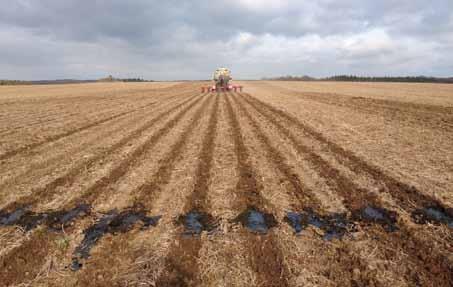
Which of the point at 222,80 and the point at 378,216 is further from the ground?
the point at 222,80

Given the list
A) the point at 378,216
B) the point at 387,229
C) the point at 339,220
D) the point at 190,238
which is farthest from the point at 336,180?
the point at 190,238

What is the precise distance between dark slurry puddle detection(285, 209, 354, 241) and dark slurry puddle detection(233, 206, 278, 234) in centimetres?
32

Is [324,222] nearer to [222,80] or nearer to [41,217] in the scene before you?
[41,217]

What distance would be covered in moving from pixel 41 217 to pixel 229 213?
353 centimetres

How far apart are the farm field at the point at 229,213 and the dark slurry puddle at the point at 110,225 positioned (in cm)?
2

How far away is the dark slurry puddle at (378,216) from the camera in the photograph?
14.4ft

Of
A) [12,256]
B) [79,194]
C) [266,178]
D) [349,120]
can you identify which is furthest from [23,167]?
[349,120]

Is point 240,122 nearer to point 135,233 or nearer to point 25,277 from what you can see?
point 135,233

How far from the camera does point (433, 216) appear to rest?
4629 mm

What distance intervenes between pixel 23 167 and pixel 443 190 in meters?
11.1

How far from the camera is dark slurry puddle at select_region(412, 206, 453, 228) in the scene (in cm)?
446

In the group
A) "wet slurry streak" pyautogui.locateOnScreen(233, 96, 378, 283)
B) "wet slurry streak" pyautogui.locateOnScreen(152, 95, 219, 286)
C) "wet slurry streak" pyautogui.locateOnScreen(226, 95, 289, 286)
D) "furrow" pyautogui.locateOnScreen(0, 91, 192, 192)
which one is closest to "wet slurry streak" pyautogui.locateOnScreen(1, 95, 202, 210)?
"furrow" pyautogui.locateOnScreen(0, 91, 192, 192)

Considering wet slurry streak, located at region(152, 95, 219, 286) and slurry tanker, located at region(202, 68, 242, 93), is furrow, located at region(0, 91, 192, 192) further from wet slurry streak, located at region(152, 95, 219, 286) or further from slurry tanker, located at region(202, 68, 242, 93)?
slurry tanker, located at region(202, 68, 242, 93)

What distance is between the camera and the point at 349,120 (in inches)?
570
